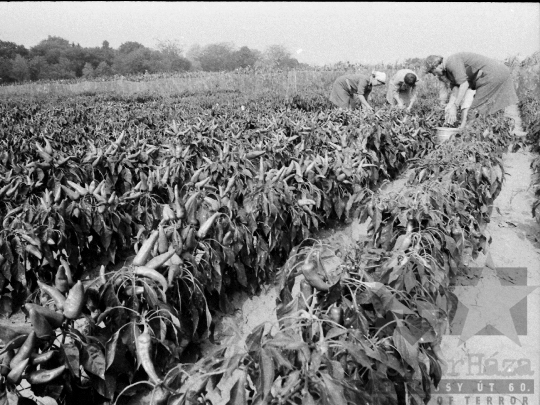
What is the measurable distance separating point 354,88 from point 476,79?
8.22 ft

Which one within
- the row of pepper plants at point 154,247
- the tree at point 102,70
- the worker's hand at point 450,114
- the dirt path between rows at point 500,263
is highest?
the tree at point 102,70

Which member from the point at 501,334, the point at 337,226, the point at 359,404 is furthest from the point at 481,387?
the point at 337,226

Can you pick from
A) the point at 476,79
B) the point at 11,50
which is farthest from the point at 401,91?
the point at 11,50

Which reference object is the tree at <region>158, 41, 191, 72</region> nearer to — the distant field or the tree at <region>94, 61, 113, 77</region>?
the tree at <region>94, 61, 113, 77</region>

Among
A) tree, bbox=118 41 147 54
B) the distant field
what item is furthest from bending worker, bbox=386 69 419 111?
tree, bbox=118 41 147 54

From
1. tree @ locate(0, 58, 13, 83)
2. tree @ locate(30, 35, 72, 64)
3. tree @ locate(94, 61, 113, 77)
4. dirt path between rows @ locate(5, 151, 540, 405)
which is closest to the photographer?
dirt path between rows @ locate(5, 151, 540, 405)

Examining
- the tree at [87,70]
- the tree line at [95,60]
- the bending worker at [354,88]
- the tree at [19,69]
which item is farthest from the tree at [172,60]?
the bending worker at [354,88]

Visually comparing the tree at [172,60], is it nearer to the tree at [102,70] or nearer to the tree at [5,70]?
the tree at [102,70]

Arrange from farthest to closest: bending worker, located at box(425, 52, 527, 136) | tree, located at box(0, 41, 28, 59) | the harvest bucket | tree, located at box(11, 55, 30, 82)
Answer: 1. tree, located at box(11, 55, 30, 82)
2. tree, located at box(0, 41, 28, 59)
3. bending worker, located at box(425, 52, 527, 136)
4. the harvest bucket

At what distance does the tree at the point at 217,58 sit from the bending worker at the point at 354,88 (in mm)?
66021

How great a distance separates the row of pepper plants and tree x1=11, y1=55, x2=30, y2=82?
30610mm

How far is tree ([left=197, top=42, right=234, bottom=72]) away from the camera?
7428 centimetres

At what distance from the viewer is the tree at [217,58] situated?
74275mm

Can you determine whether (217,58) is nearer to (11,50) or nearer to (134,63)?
(134,63)
